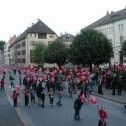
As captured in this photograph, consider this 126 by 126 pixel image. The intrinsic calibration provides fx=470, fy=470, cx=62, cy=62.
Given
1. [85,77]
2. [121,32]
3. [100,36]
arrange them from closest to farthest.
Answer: [85,77], [100,36], [121,32]

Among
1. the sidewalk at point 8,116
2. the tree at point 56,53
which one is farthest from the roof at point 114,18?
the sidewalk at point 8,116

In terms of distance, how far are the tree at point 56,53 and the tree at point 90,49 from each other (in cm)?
2300

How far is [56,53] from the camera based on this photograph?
8788 cm

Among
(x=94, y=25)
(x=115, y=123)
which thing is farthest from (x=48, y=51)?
(x=115, y=123)

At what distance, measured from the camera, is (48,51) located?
89.9 meters

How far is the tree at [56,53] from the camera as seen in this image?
289 feet

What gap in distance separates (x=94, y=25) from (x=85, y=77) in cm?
5399

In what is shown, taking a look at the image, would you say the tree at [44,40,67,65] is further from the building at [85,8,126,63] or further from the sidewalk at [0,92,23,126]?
the sidewalk at [0,92,23,126]

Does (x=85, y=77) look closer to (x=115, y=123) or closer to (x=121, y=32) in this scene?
(x=115, y=123)

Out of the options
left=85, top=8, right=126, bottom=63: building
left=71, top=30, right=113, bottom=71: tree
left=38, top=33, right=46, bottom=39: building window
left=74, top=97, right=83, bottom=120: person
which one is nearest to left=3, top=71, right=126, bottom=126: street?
left=74, top=97, right=83, bottom=120: person

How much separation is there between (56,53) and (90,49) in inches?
983

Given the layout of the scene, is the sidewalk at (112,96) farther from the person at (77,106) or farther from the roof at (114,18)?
the roof at (114,18)

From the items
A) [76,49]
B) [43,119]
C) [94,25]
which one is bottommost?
[43,119]

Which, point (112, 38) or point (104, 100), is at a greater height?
point (112, 38)
